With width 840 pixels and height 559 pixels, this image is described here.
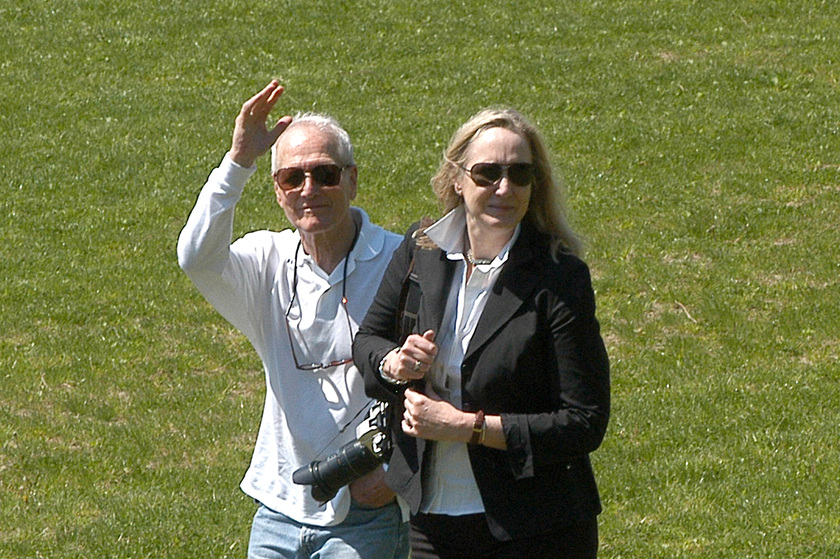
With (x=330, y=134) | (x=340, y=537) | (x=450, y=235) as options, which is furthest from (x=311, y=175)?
(x=340, y=537)

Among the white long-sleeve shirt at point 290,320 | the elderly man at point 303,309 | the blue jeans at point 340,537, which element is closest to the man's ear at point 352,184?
the elderly man at point 303,309

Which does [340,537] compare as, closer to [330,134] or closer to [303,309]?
[303,309]

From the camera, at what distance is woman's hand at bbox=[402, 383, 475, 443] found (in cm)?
316

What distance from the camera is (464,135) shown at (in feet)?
11.4

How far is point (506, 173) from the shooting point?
3.33m

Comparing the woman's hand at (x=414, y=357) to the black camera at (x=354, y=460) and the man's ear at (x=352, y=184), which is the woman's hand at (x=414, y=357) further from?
the man's ear at (x=352, y=184)

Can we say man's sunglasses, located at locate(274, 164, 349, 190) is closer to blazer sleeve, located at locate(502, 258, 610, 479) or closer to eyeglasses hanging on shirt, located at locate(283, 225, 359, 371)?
Result: eyeglasses hanging on shirt, located at locate(283, 225, 359, 371)

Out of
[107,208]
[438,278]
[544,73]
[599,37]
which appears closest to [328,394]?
[438,278]

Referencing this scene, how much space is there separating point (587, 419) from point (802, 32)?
12780mm

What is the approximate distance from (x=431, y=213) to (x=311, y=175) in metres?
6.95

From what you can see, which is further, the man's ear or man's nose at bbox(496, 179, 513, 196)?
the man's ear

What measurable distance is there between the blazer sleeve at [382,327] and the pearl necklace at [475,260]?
0.20 meters

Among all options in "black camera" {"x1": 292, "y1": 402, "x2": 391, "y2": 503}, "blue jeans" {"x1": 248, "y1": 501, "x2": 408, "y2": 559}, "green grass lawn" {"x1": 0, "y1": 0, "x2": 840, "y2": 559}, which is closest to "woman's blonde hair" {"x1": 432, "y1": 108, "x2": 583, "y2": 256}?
"black camera" {"x1": 292, "y1": 402, "x2": 391, "y2": 503}

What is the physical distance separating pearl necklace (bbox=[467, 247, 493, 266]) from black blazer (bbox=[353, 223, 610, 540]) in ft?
0.33
